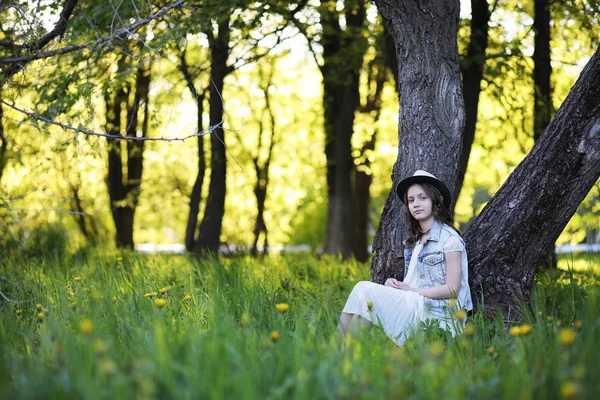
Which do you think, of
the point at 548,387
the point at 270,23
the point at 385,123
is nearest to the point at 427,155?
the point at 548,387

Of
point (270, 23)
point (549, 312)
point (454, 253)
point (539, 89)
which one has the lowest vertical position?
point (549, 312)

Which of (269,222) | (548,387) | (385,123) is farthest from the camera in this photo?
(269,222)

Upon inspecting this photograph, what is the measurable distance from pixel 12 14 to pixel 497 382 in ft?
18.2

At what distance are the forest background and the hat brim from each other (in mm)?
1450

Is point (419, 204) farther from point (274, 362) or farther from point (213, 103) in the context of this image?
point (213, 103)

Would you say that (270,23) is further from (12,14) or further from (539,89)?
(12,14)

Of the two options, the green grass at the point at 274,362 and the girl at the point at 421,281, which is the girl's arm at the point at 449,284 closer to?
the girl at the point at 421,281

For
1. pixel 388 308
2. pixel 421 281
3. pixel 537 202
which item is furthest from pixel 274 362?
pixel 537 202

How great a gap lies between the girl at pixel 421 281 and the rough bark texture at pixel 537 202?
1.17ft

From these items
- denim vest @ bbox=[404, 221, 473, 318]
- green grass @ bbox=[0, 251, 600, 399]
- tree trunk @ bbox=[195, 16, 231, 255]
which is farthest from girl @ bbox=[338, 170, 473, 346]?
tree trunk @ bbox=[195, 16, 231, 255]

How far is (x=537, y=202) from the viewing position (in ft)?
16.2

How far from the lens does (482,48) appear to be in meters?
9.48

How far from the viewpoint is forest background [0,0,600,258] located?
690 centimetres

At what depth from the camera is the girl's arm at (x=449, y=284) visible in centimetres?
460
